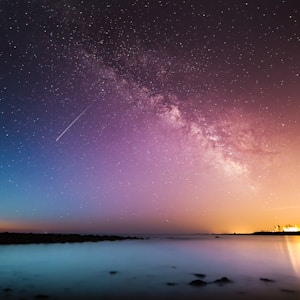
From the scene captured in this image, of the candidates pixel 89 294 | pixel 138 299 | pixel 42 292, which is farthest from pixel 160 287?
pixel 42 292

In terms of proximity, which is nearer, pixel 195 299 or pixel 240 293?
pixel 195 299

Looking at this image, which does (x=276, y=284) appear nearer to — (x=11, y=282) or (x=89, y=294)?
(x=89, y=294)

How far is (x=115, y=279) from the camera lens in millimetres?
19641

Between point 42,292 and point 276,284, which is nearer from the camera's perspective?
point 42,292

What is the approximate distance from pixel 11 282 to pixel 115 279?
255 inches

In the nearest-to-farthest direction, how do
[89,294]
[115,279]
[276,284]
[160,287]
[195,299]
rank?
[195,299] → [89,294] → [160,287] → [276,284] → [115,279]

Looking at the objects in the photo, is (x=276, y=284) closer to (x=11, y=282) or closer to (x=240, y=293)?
(x=240, y=293)

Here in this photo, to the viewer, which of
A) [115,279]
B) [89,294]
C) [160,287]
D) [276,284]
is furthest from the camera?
[115,279]

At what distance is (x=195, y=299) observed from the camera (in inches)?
527

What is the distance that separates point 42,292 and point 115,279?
→ 246 inches

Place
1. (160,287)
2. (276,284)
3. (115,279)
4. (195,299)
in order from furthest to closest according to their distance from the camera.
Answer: (115,279)
(276,284)
(160,287)
(195,299)

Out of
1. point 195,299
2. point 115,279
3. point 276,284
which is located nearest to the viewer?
point 195,299

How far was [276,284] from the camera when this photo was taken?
58.0 ft

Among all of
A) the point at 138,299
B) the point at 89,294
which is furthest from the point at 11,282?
the point at 138,299
